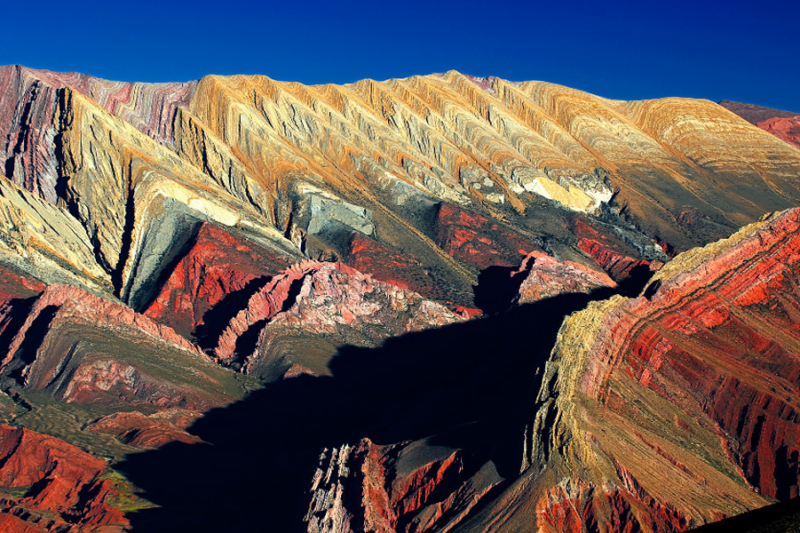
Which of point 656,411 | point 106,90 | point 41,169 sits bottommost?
point 656,411

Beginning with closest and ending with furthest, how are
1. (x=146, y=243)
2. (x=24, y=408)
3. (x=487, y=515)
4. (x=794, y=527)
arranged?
(x=794, y=527), (x=487, y=515), (x=24, y=408), (x=146, y=243)

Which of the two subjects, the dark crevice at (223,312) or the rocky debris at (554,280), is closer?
the dark crevice at (223,312)

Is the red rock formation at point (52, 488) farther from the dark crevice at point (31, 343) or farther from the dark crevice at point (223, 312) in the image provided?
the dark crevice at point (223, 312)

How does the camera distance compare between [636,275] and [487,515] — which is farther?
[636,275]

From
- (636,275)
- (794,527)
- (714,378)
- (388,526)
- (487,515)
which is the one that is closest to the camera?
(794,527)

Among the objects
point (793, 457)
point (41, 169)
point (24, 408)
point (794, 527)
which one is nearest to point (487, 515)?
point (793, 457)

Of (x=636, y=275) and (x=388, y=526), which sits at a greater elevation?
(x=636, y=275)

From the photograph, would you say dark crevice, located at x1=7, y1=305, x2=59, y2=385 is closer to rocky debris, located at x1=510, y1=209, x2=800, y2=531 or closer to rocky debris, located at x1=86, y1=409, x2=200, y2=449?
rocky debris, located at x1=86, y1=409, x2=200, y2=449

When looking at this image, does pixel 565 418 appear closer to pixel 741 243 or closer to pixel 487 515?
pixel 487 515

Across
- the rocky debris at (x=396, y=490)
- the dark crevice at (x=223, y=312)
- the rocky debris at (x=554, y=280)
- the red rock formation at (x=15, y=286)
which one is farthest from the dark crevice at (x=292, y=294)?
the rocky debris at (x=396, y=490)
